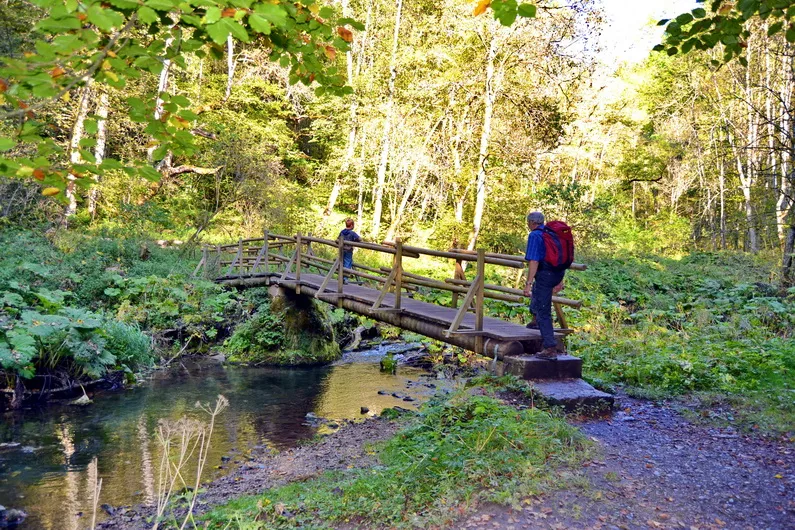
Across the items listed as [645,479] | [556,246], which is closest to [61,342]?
[556,246]

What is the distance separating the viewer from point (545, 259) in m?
6.64

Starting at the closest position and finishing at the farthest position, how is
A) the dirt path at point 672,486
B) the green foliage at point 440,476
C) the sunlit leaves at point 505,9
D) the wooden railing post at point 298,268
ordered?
1. the sunlit leaves at point 505,9
2. the dirt path at point 672,486
3. the green foliage at point 440,476
4. the wooden railing post at point 298,268

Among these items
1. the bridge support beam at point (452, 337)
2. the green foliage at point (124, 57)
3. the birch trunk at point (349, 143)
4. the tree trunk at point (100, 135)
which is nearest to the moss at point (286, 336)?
the bridge support beam at point (452, 337)

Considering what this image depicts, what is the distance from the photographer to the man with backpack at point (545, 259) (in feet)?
21.7

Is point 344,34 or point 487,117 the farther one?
point 487,117

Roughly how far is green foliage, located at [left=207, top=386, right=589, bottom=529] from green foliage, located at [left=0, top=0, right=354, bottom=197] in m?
2.81

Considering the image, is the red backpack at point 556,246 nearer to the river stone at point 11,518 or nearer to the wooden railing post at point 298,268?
the river stone at point 11,518

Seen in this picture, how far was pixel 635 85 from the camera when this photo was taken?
3191 cm

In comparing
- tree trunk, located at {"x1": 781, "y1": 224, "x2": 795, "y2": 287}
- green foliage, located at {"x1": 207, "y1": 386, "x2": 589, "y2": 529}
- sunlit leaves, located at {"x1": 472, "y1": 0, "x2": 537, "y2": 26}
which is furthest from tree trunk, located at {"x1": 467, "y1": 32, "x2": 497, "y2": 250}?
sunlit leaves, located at {"x1": 472, "y1": 0, "x2": 537, "y2": 26}

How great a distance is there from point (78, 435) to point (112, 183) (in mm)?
14611

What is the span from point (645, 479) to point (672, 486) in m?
0.20

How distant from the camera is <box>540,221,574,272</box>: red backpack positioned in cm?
662

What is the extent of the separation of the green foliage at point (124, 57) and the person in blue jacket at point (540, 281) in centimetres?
288

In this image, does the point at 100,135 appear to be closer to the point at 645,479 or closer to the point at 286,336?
the point at 286,336
